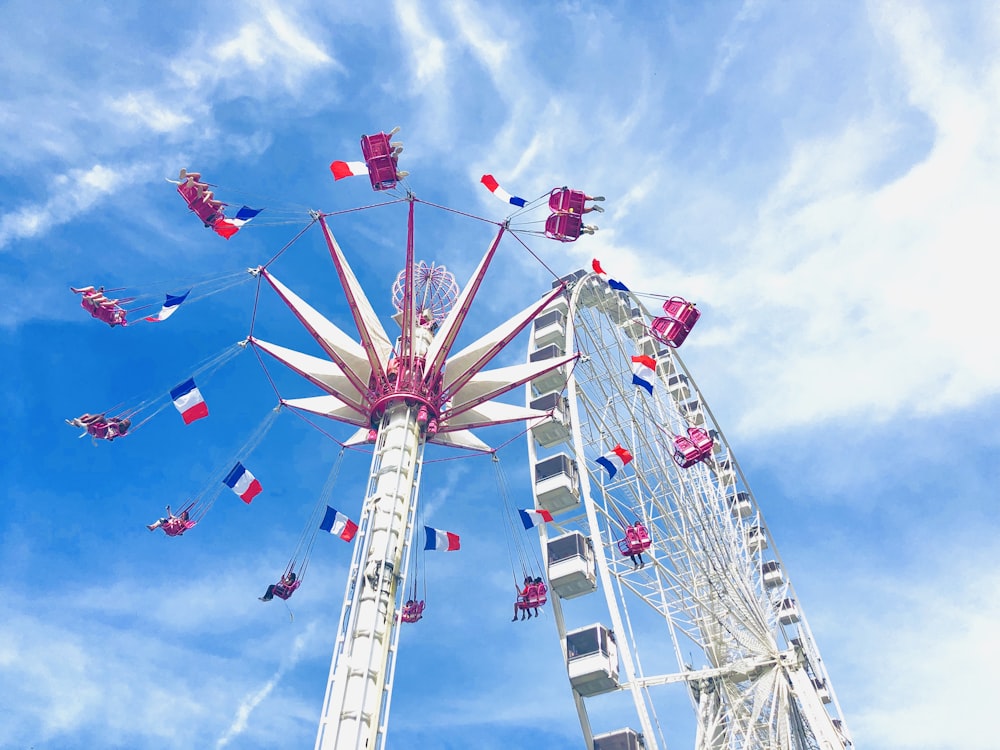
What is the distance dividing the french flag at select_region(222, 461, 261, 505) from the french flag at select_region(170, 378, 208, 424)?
2.26 m

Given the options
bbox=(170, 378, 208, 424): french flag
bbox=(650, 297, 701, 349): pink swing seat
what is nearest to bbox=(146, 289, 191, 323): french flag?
bbox=(170, 378, 208, 424): french flag

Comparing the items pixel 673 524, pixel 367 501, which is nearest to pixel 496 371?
pixel 367 501

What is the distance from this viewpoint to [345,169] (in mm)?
27938

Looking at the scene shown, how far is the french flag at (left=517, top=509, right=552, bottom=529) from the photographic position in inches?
1348

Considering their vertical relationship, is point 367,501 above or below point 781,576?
below

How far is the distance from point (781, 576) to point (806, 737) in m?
13.3

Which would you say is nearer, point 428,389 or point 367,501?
point 367,501

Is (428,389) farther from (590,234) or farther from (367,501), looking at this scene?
(590,234)

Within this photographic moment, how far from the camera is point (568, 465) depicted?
35.6 metres

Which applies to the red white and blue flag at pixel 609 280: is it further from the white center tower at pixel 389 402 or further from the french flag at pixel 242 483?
the french flag at pixel 242 483

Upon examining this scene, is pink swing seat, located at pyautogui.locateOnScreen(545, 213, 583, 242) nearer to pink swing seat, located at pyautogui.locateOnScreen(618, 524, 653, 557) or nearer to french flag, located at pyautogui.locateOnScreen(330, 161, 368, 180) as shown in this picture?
french flag, located at pyautogui.locateOnScreen(330, 161, 368, 180)

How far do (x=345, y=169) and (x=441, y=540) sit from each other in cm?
1324

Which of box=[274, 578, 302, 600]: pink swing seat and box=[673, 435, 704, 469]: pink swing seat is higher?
box=[673, 435, 704, 469]: pink swing seat

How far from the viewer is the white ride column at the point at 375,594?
70.3 ft
